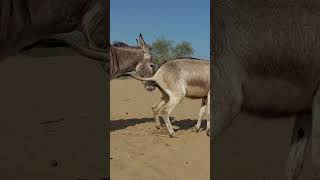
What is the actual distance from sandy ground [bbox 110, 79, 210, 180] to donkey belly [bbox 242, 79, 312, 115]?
150cm

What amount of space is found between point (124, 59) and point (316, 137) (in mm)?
4510

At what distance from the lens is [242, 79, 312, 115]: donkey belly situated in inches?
101

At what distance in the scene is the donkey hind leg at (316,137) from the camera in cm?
254

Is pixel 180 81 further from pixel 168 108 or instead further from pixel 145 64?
pixel 145 64

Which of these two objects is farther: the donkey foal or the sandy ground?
the donkey foal

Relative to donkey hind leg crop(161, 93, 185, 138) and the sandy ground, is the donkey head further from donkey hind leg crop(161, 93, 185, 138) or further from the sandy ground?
the sandy ground

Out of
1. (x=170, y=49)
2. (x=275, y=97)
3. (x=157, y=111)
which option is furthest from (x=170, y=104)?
(x=170, y=49)

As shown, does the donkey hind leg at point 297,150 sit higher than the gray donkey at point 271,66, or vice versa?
the gray donkey at point 271,66

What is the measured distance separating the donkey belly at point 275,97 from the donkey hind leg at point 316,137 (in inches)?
1.7

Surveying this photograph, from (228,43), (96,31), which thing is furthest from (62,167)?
(228,43)

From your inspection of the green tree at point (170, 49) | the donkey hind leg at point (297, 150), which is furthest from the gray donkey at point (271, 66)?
the green tree at point (170, 49)

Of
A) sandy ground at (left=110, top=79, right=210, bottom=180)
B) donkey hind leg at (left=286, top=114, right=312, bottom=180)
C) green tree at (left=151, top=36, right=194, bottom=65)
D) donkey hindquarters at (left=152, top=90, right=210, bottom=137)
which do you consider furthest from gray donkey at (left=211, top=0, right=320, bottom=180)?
green tree at (left=151, top=36, right=194, bottom=65)

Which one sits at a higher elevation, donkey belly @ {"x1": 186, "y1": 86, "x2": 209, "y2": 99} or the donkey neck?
the donkey neck

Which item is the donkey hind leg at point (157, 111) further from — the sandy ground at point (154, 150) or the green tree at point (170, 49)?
the green tree at point (170, 49)
